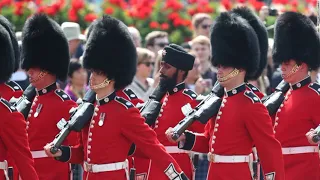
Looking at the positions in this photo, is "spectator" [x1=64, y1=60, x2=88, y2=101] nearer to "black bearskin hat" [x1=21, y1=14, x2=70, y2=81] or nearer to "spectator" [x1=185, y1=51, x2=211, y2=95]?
"spectator" [x1=185, y1=51, x2=211, y2=95]

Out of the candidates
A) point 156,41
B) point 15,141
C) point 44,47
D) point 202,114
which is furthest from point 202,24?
point 15,141

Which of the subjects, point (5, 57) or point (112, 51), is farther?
point (112, 51)

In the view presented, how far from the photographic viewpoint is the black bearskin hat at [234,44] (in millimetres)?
7578

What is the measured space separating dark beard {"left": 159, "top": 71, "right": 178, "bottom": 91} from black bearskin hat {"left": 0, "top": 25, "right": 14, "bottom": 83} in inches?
58.7

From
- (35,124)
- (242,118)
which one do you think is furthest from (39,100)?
(242,118)

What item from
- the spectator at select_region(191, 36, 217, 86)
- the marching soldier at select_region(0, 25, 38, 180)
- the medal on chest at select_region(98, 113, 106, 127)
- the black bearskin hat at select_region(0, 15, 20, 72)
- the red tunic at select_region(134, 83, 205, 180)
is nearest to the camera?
the marching soldier at select_region(0, 25, 38, 180)

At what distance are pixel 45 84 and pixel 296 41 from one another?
1.89m

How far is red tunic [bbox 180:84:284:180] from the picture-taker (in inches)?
279

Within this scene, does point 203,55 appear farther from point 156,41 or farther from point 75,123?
point 75,123

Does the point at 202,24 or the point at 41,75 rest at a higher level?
the point at 41,75

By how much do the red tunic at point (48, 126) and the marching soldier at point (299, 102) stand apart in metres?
1.54

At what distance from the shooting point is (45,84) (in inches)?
327

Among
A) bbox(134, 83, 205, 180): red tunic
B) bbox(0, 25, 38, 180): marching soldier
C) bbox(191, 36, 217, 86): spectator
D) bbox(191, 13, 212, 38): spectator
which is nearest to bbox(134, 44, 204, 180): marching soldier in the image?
bbox(134, 83, 205, 180): red tunic

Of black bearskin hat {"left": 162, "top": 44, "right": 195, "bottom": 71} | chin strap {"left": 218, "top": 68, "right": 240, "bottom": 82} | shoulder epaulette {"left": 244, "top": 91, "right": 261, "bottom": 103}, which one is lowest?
black bearskin hat {"left": 162, "top": 44, "right": 195, "bottom": 71}
